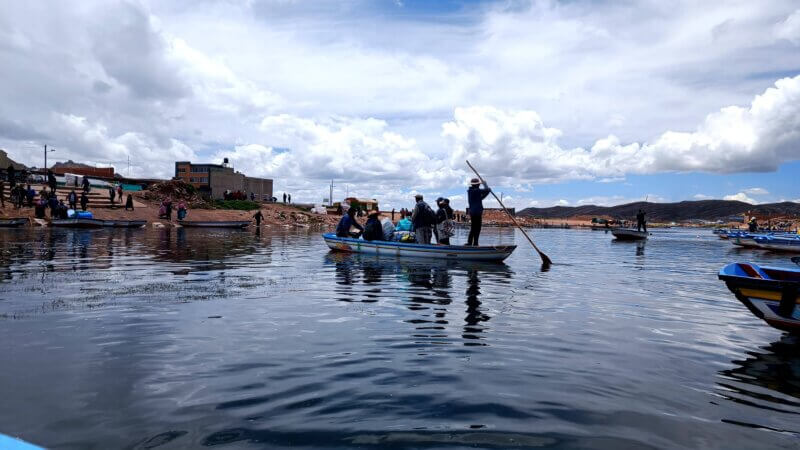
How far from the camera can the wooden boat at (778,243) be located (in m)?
30.7

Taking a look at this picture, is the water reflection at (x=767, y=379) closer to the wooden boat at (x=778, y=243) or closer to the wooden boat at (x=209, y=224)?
the wooden boat at (x=778, y=243)

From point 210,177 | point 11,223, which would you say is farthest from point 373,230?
point 210,177

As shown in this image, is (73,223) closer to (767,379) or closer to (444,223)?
(444,223)

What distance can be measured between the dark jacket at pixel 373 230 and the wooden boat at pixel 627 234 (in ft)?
104

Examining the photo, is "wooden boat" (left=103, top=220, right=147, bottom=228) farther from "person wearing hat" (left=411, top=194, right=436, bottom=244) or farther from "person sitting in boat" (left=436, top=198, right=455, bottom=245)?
"person sitting in boat" (left=436, top=198, right=455, bottom=245)

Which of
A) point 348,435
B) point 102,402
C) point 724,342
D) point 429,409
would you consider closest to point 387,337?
point 429,409

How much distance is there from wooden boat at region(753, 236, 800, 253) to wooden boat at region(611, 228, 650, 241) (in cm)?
1101

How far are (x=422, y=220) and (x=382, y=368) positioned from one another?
45.6ft

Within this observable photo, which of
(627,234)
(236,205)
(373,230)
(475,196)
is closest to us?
(475,196)

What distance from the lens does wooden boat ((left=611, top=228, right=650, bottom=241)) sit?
44.6 m

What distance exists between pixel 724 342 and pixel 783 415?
3040 millimetres

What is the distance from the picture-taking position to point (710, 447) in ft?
12.8

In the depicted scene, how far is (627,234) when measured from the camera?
44719 millimetres

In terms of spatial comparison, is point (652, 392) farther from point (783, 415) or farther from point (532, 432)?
A: point (532, 432)
